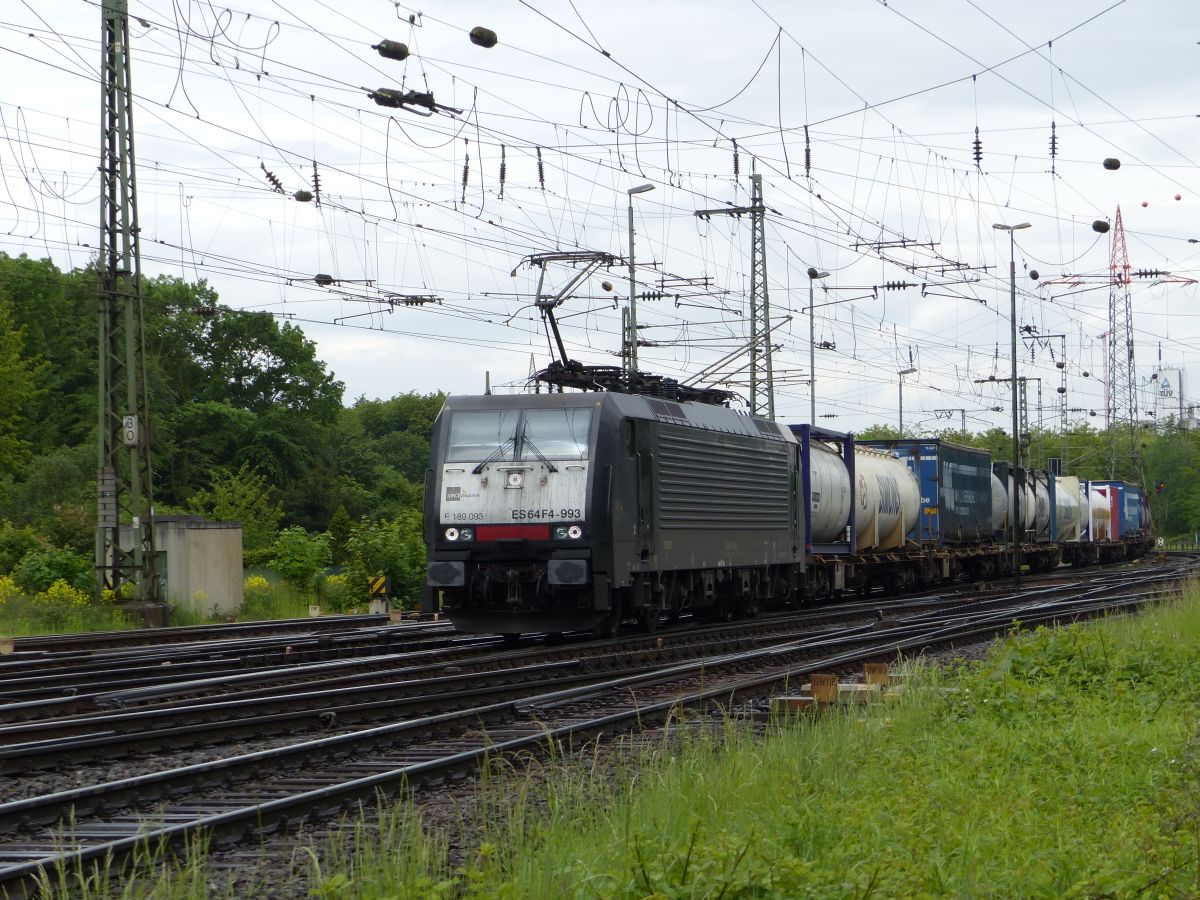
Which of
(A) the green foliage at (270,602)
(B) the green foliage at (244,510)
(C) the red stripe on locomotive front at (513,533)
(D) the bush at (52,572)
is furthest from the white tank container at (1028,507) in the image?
(C) the red stripe on locomotive front at (513,533)

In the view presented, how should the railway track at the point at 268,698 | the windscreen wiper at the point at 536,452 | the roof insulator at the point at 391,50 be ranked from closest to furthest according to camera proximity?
the railway track at the point at 268,698 < the roof insulator at the point at 391,50 < the windscreen wiper at the point at 536,452

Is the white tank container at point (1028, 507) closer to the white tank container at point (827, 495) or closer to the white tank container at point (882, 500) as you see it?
the white tank container at point (882, 500)

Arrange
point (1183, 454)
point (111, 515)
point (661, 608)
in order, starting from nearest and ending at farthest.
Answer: point (661, 608), point (111, 515), point (1183, 454)

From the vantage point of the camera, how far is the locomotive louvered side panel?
20781mm

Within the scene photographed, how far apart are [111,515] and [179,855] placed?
17970 millimetres

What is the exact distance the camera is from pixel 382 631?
22.1 meters

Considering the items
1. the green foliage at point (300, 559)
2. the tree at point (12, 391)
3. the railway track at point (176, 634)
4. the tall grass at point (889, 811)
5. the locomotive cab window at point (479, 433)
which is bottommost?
the railway track at point (176, 634)

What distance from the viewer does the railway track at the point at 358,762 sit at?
753 cm

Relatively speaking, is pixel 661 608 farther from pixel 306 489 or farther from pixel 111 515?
pixel 306 489

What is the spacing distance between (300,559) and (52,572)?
254 inches

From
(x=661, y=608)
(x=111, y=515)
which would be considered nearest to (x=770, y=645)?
(x=661, y=608)

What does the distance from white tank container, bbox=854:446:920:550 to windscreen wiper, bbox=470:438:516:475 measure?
13.6 m

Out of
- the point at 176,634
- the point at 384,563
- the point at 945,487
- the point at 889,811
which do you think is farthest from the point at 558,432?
the point at 945,487

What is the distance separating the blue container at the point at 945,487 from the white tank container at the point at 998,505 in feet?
5.91
